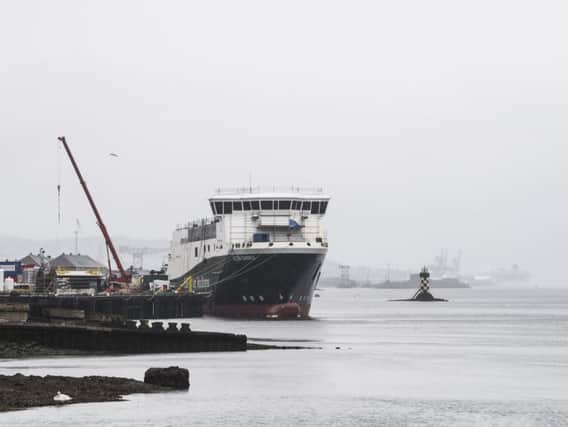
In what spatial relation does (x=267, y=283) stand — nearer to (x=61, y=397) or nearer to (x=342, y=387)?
(x=342, y=387)

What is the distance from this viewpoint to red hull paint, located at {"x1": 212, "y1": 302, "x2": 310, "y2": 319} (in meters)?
95.7

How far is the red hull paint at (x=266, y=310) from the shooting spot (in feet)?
314

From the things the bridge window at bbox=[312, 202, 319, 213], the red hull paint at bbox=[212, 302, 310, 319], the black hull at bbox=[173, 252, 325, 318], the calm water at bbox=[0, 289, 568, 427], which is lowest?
the calm water at bbox=[0, 289, 568, 427]

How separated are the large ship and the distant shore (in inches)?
2214

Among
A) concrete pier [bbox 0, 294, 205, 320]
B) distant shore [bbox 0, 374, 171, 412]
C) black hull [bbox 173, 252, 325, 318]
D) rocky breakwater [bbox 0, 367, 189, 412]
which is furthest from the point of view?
concrete pier [bbox 0, 294, 205, 320]

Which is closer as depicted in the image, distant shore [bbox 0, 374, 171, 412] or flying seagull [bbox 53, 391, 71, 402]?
distant shore [bbox 0, 374, 171, 412]

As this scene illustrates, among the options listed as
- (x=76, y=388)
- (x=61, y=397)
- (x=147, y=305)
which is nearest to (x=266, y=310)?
(x=147, y=305)

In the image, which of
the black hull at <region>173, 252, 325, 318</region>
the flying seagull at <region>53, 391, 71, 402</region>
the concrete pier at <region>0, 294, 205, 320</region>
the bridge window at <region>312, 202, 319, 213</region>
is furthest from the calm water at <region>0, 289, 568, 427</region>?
the concrete pier at <region>0, 294, 205, 320</region>

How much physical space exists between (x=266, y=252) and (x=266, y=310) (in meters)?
4.62

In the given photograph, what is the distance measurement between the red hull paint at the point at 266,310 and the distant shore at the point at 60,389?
5684cm

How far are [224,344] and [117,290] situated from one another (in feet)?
227

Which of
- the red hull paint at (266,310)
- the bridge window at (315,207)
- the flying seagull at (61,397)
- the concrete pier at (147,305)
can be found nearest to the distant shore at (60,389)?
the flying seagull at (61,397)

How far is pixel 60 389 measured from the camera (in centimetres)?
3559

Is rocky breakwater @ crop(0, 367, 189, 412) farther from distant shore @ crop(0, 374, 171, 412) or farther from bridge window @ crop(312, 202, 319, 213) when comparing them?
bridge window @ crop(312, 202, 319, 213)
